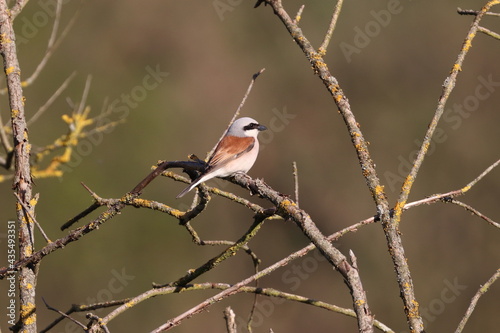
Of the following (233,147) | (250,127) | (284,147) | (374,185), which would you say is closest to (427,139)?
(374,185)

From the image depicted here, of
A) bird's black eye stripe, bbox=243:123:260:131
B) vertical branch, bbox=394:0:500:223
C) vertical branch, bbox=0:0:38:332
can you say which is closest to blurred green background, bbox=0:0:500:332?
bird's black eye stripe, bbox=243:123:260:131

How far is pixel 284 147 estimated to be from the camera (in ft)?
44.0

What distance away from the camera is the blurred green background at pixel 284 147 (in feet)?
38.5

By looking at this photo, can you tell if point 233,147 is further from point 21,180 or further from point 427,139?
point 427,139

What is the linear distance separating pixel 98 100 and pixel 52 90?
0.90 m

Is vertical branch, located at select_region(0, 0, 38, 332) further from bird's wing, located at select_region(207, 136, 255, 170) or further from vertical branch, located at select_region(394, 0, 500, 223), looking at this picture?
bird's wing, located at select_region(207, 136, 255, 170)

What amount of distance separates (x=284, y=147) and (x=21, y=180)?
447 inches

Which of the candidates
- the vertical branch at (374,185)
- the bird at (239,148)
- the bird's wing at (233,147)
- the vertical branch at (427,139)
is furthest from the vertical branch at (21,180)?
the bird's wing at (233,147)

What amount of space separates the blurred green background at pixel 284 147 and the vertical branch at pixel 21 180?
859 cm

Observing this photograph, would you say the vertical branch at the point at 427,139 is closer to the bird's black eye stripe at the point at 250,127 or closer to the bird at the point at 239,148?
the bird at the point at 239,148

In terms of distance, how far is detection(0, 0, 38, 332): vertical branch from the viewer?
206 cm

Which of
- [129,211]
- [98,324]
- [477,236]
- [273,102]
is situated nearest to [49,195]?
[129,211]

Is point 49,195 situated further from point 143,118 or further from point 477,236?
point 477,236

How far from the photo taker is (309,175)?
529 inches
